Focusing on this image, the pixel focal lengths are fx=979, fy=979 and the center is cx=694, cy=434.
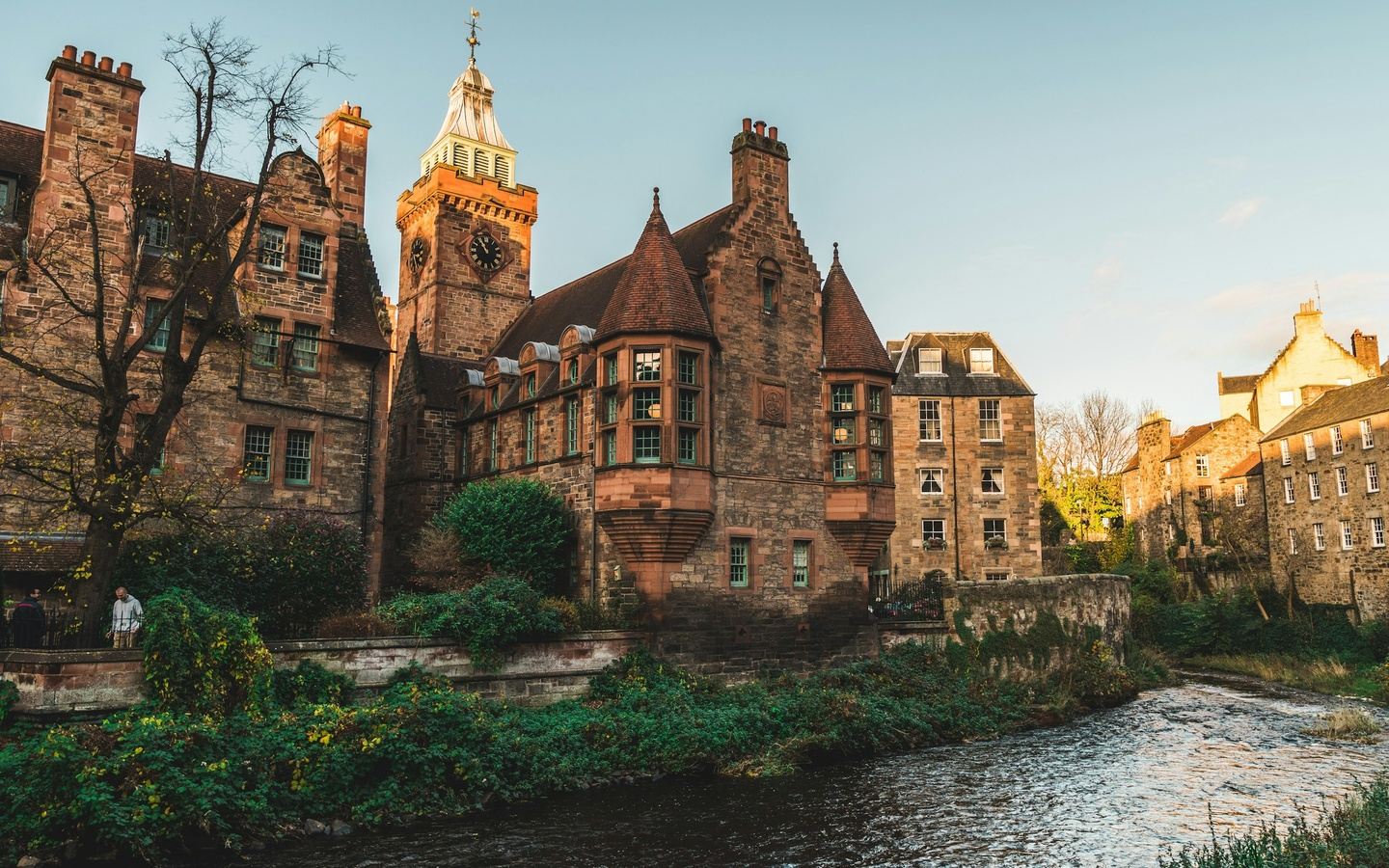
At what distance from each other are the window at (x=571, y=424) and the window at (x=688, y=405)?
3.25m

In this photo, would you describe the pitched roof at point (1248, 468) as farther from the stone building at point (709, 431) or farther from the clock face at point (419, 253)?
the clock face at point (419, 253)

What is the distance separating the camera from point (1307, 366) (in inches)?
2071

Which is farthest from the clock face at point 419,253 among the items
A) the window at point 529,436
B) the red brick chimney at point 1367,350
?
the red brick chimney at point 1367,350

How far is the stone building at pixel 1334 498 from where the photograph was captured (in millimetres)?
39938

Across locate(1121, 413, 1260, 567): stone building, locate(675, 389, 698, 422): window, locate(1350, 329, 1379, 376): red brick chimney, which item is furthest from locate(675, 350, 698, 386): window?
locate(1350, 329, 1379, 376): red brick chimney

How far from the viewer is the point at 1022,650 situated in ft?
99.4

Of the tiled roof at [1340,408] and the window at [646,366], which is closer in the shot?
the window at [646,366]

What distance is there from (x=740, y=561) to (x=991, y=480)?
18.0 m

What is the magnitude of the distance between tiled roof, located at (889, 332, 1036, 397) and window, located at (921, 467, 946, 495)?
314 centimetres

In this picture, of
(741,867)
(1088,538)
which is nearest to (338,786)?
(741,867)

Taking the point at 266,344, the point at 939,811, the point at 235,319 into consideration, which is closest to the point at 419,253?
the point at 266,344

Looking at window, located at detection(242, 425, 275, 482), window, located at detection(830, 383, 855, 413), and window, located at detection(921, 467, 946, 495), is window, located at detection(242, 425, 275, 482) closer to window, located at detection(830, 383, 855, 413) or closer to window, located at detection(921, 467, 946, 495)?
window, located at detection(830, 383, 855, 413)

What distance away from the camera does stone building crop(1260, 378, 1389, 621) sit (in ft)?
131

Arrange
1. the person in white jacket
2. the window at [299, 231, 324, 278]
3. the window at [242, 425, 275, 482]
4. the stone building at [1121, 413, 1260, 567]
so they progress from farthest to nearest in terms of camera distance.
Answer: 1. the stone building at [1121, 413, 1260, 567]
2. the window at [299, 231, 324, 278]
3. the window at [242, 425, 275, 482]
4. the person in white jacket
